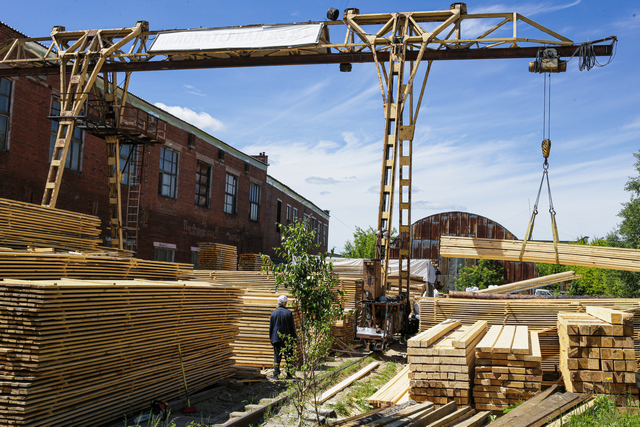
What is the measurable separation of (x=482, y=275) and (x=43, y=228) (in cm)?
2780

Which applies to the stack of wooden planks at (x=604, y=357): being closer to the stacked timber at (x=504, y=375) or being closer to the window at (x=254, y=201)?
the stacked timber at (x=504, y=375)

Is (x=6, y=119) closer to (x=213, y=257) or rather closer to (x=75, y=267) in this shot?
(x=75, y=267)

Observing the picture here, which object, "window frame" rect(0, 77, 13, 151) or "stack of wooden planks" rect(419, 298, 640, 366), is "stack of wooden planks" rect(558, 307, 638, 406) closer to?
"stack of wooden planks" rect(419, 298, 640, 366)

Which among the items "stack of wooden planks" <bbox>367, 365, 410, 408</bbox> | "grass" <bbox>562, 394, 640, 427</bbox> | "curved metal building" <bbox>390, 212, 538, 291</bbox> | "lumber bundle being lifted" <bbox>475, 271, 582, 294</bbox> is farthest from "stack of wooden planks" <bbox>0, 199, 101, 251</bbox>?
"curved metal building" <bbox>390, 212, 538, 291</bbox>

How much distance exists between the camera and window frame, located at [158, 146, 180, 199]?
74.2 ft

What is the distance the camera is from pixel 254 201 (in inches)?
1260

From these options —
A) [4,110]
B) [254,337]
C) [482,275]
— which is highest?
[4,110]

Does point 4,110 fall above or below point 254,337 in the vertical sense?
above

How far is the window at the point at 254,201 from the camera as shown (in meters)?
31.4

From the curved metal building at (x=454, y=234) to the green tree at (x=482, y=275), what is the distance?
35.8 inches

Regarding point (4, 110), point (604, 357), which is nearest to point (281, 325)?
point (604, 357)

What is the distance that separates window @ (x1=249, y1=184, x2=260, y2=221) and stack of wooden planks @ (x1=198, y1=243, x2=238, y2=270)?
7319 millimetres

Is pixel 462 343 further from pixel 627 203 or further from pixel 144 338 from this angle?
pixel 627 203

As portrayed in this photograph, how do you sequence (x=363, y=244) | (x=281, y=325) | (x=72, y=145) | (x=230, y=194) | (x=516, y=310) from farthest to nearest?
(x=363, y=244)
(x=230, y=194)
(x=72, y=145)
(x=516, y=310)
(x=281, y=325)
